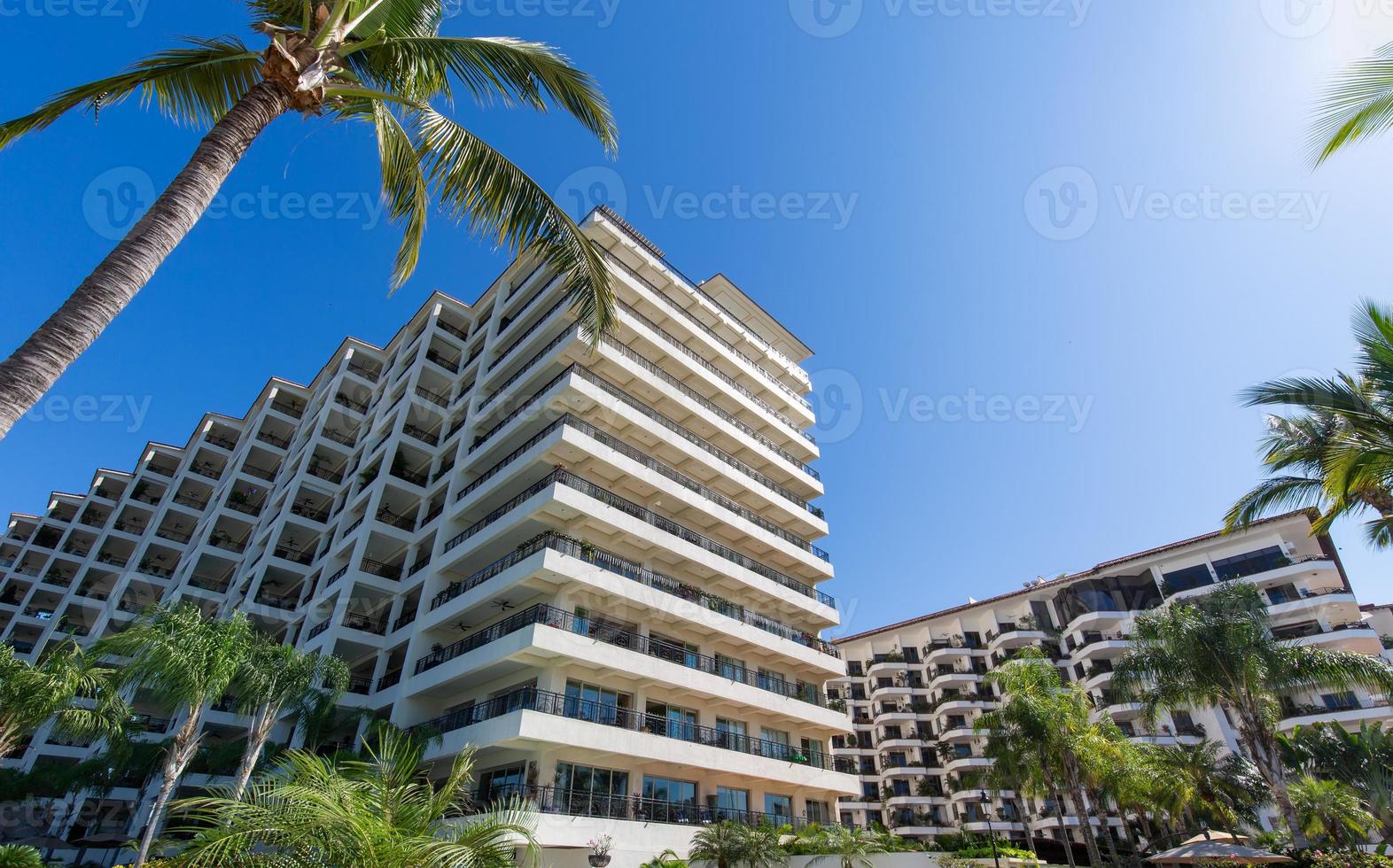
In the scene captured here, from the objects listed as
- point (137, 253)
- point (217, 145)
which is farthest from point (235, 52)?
point (137, 253)

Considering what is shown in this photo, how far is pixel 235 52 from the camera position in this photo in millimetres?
9234

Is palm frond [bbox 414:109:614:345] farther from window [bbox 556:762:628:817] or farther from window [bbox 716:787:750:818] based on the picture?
window [bbox 716:787:750:818]

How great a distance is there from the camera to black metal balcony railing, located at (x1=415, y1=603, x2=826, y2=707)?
894 inches

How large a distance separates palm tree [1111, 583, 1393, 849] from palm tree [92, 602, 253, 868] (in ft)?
93.6

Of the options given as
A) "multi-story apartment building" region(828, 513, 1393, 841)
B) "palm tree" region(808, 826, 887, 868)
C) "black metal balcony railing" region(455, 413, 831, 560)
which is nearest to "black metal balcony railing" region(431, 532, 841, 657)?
"black metal balcony railing" region(455, 413, 831, 560)

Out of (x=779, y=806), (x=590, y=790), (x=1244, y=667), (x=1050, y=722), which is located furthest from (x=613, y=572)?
(x=1244, y=667)

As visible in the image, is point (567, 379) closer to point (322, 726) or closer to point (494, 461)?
point (494, 461)

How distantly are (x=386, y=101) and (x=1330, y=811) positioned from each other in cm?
3560

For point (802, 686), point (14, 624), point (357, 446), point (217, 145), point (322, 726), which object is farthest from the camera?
point (14, 624)

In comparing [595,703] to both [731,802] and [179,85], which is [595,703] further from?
[179,85]

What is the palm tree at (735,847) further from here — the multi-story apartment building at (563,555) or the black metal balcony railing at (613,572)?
the black metal balcony railing at (613,572)

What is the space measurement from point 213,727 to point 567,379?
23.0 metres

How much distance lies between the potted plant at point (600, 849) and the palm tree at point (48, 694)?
538 inches

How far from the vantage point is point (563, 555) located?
908 inches
